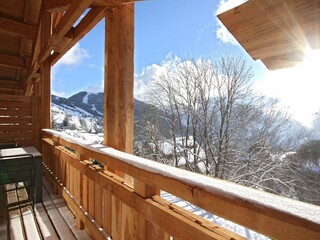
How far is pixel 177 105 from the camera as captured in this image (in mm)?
14266

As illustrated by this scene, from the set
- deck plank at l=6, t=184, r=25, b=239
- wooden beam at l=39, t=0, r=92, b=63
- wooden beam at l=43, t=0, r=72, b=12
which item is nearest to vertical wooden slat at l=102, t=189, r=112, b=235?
deck plank at l=6, t=184, r=25, b=239

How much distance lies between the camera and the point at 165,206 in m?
1.01

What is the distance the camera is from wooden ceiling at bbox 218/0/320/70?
0.50 m

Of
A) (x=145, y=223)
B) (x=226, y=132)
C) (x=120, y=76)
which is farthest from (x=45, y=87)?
(x=226, y=132)

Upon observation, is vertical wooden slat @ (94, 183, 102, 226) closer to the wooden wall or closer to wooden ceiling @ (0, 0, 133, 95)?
wooden ceiling @ (0, 0, 133, 95)

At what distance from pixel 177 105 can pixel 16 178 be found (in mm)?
12290

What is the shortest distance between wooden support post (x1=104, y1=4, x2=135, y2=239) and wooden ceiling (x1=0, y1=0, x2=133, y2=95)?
0.14 meters

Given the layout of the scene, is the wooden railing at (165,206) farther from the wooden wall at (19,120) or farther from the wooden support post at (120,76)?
the wooden wall at (19,120)

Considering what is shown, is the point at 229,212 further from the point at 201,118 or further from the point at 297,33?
the point at 201,118

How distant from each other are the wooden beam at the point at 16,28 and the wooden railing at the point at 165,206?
11.7 ft

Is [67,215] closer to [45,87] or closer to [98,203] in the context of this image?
[98,203]

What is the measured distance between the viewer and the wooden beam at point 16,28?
166 inches

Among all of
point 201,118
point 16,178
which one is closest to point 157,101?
point 201,118

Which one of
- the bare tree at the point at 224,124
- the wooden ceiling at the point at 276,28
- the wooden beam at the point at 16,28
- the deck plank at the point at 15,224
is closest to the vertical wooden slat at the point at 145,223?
the wooden ceiling at the point at 276,28
